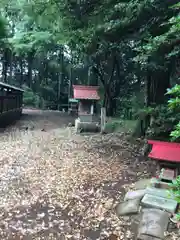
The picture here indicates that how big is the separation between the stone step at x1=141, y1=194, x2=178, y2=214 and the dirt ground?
475 mm

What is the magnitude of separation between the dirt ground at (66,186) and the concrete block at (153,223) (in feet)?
0.80

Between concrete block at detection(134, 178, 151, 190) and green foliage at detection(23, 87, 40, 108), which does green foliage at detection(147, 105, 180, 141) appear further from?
green foliage at detection(23, 87, 40, 108)

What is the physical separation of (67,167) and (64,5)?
4583 millimetres

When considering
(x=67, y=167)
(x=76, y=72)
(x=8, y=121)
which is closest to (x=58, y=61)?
(x=76, y=72)

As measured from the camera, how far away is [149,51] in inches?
174

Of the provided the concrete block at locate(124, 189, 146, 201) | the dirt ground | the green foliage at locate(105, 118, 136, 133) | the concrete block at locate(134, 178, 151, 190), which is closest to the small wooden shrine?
the green foliage at locate(105, 118, 136, 133)

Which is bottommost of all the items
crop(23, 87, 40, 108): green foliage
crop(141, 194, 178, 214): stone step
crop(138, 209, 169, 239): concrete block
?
crop(138, 209, 169, 239): concrete block

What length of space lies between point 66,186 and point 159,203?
2063mm

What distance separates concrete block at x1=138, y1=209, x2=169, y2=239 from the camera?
11.8 ft

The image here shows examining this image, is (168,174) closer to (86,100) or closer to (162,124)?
(162,124)

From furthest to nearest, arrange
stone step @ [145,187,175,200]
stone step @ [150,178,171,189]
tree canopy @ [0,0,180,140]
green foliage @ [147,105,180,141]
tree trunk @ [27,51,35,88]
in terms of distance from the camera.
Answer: tree trunk @ [27,51,35,88], green foliage @ [147,105,180,141], tree canopy @ [0,0,180,140], stone step @ [150,178,171,189], stone step @ [145,187,175,200]

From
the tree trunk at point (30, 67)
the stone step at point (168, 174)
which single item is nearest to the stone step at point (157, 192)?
the stone step at point (168, 174)

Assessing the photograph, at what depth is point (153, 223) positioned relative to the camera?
373cm

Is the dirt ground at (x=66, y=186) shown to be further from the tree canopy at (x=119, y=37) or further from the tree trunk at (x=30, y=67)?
the tree trunk at (x=30, y=67)
